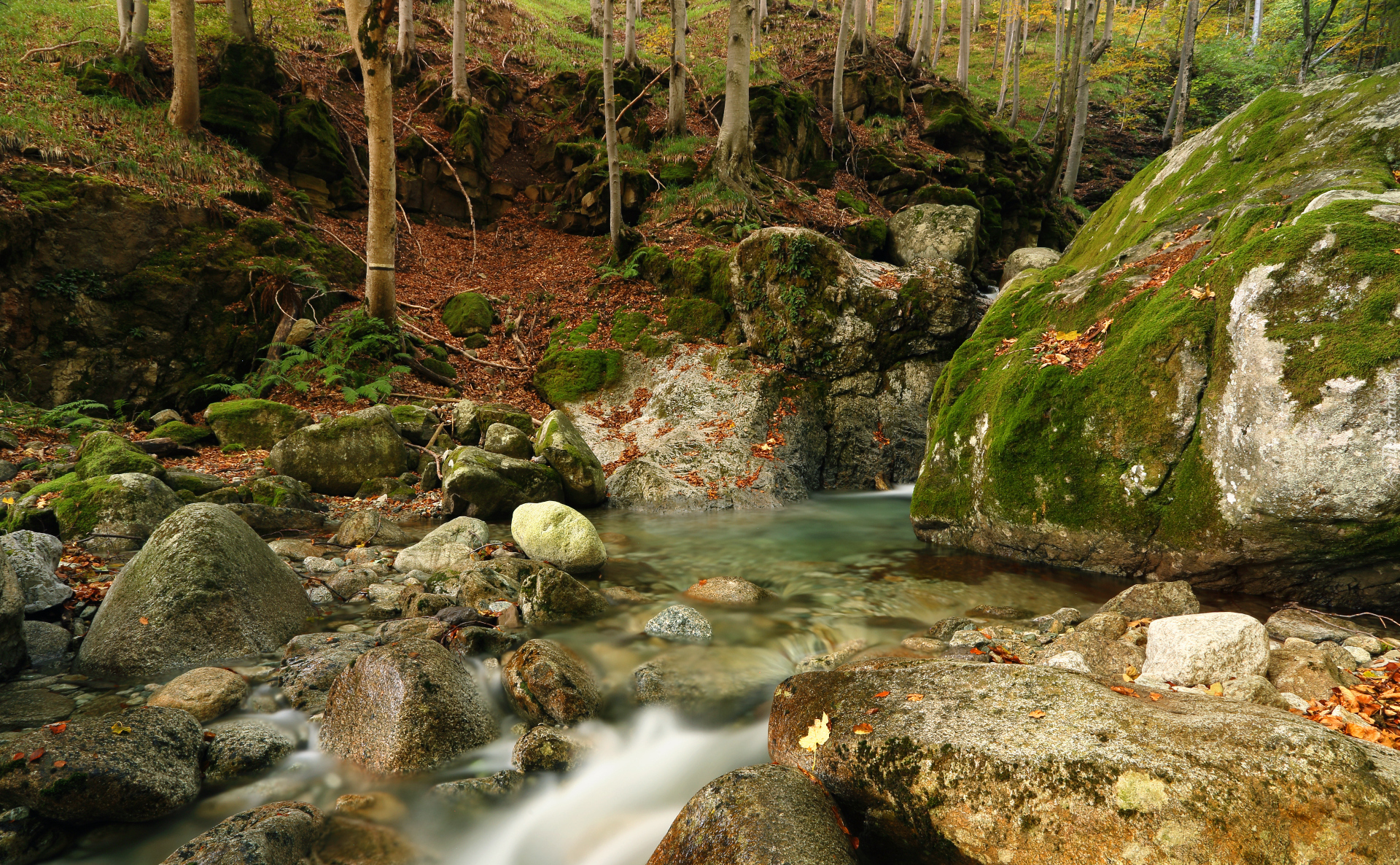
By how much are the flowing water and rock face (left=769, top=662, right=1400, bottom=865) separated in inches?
38.0

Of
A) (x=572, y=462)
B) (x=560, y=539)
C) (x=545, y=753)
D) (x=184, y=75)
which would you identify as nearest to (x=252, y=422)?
(x=572, y=462)

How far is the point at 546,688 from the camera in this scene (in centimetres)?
376

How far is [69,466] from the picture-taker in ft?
21.5

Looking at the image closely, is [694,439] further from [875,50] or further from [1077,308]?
[875,50]

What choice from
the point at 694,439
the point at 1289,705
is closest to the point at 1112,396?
the point at 1289,705

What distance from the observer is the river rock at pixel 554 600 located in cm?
486

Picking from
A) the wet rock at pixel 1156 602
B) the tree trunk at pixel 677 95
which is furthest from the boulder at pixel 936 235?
the wet rock at pixel 1156 602

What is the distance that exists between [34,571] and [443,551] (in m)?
2.63

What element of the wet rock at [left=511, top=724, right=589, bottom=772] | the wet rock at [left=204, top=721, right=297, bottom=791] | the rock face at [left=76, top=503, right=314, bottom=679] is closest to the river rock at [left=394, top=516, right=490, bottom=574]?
the rock face at [left=76, top=503, right=314, bottom=679]

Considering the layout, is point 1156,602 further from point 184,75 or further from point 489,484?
point 184,75

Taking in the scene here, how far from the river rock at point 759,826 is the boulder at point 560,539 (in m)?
3.57

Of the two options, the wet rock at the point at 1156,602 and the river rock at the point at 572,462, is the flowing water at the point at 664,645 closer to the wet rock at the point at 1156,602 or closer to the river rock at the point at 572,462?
the river rock at the point at 572,462

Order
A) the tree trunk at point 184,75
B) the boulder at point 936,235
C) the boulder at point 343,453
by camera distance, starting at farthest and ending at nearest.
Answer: the boulder at point 936,235, the tree trunk at point 184,75, the boulder at point 343,453

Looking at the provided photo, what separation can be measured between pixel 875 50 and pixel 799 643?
81.4ft
